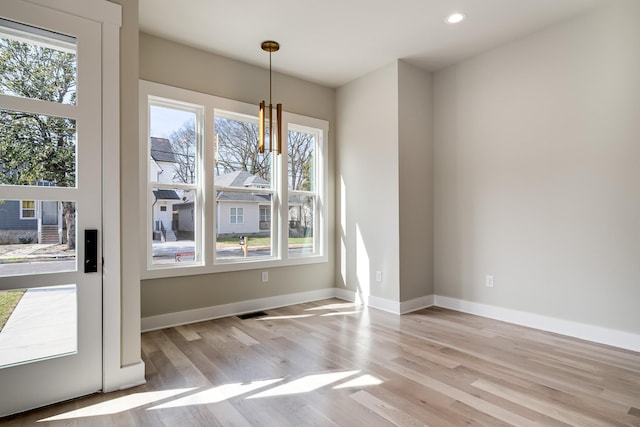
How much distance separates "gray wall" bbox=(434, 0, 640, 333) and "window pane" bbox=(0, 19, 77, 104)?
371 cm

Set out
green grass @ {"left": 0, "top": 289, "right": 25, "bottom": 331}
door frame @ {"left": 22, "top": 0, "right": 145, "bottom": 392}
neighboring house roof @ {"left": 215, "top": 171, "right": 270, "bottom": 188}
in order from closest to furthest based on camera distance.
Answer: green grass @ {"left": 0, "top": 289, "right": 25, "bottom": 331}, door frame @ {"left": 22, "top": 0, "right": 145, "bottom": 392}, neighboring house roof @ {"left": 215, "top": 171, "right": 270, "bottom": 188}

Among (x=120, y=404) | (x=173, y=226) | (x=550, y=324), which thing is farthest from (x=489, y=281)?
(x=120, y=404)

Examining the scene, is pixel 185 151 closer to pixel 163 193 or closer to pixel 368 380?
pixel 163 193

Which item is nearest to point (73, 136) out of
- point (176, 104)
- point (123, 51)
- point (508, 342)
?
point (123, 51)

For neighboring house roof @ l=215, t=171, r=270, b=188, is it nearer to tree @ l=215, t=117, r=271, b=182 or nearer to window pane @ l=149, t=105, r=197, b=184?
tree @ l=215, t=117, r=271, b=182

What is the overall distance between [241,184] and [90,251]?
211 cm

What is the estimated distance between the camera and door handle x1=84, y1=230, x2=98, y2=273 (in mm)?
2213

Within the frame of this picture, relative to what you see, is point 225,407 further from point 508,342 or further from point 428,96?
point 428,96

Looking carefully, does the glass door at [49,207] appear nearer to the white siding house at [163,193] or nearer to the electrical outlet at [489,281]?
the white siding house at [163,193]

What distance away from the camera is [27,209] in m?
2.08

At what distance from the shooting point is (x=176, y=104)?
3719 millimetres

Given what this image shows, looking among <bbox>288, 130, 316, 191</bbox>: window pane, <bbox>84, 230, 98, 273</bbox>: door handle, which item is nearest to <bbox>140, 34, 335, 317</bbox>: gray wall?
<bbox>288, 130, 316, 191</bbox>: window pane

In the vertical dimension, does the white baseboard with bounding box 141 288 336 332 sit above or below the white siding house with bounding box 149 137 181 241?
below

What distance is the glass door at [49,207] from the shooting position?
2025mm
